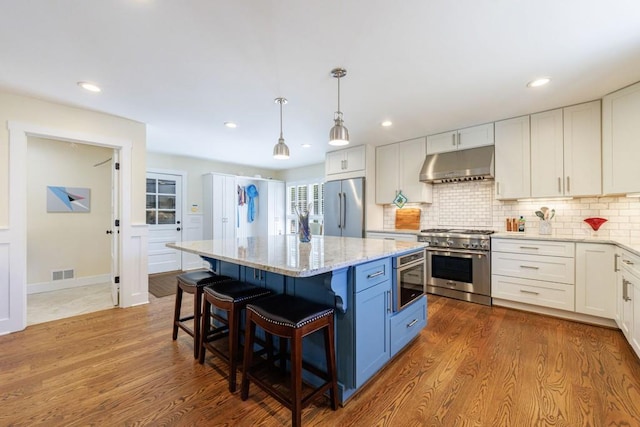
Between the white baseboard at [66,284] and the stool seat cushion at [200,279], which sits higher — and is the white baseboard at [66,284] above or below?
below

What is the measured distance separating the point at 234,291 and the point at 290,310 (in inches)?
23.6

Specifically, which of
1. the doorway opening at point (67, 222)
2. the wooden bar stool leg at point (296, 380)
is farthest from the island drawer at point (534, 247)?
the doorway opening at point (67, 222)

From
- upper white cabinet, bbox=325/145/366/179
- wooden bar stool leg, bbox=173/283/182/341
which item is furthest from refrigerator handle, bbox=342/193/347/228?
wooden bar stool leg, bbox=173/283/182/341

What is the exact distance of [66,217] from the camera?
169 inches

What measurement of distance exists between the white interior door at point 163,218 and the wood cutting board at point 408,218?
4.32 m

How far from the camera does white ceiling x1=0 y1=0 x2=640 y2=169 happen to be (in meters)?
1.66

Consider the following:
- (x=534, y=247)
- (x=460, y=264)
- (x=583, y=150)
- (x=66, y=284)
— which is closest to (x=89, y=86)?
(x=66, y=284)

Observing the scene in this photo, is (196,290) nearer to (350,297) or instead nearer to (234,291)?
(234,291)

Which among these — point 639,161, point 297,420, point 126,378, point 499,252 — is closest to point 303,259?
point 297,420

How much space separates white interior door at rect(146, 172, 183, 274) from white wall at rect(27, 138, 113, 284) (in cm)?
74

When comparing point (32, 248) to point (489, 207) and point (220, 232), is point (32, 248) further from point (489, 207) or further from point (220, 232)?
point (489, 207)

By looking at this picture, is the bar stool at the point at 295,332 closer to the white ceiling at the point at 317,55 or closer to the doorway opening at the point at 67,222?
the white ceiling at the point at 317,55

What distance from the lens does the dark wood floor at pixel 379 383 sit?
62.4 inches

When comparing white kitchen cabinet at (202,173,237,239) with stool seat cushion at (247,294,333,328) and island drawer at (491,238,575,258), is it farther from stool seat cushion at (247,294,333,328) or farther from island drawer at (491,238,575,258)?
island drawer at (491,238,575,258)
